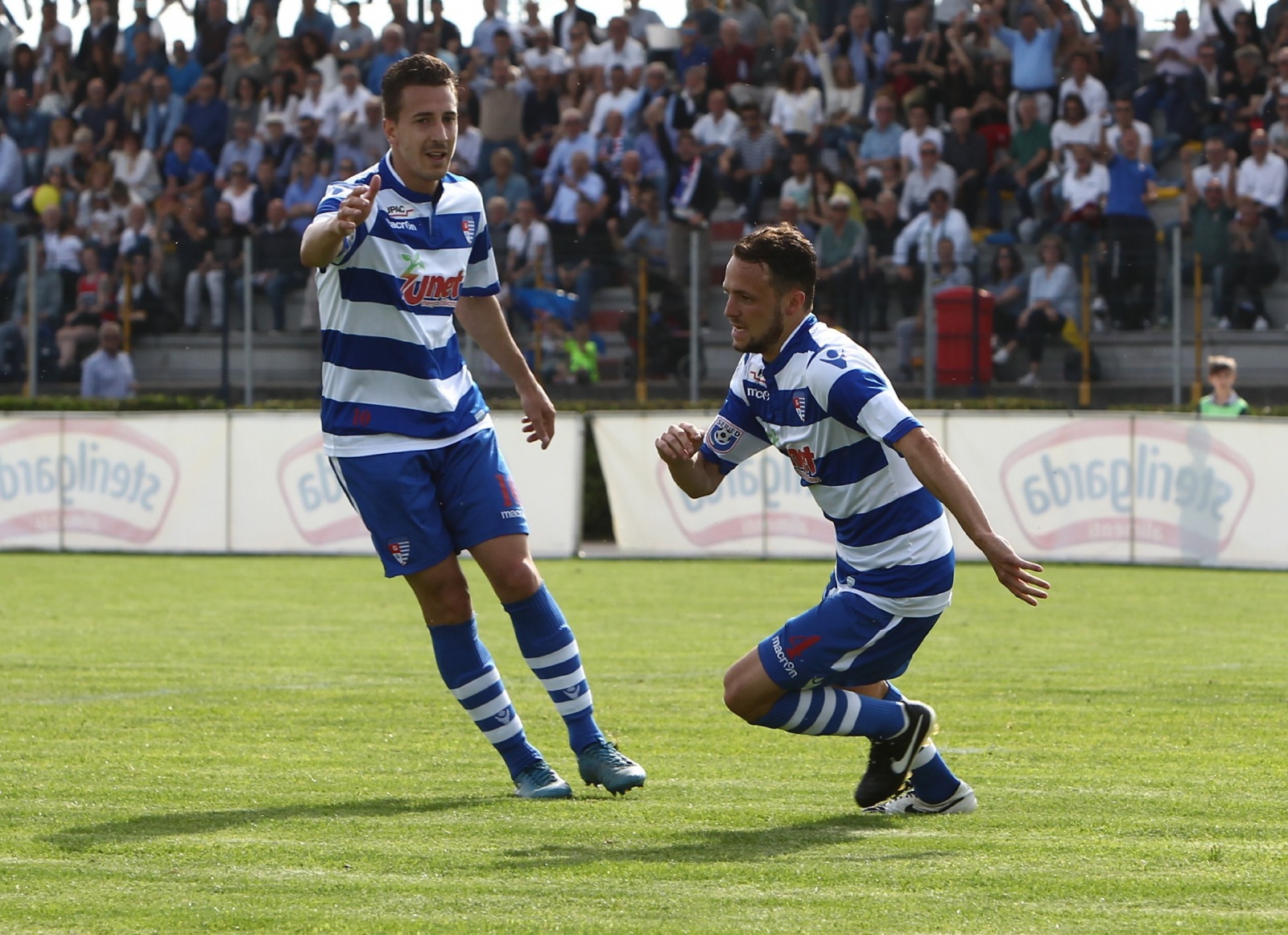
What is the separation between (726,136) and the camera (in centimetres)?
2041

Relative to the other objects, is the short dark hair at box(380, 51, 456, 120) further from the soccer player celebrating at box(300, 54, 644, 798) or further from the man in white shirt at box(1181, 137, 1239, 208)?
the man in white shirt at box(1181, 137, 1239, 208)

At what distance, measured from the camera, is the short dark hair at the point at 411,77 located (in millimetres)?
5707

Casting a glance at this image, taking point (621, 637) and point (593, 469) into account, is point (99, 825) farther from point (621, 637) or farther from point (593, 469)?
point (593, 469)

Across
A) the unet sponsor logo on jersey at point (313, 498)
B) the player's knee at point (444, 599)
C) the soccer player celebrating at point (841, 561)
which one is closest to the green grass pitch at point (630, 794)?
the soccer player celebrating at point (841, 561)

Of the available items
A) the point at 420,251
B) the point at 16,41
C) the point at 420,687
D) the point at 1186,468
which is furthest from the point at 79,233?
the point at 420,251

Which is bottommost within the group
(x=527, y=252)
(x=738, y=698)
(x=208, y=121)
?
(x=738, y=698)

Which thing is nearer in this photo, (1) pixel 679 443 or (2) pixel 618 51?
(1) pixel 679 443

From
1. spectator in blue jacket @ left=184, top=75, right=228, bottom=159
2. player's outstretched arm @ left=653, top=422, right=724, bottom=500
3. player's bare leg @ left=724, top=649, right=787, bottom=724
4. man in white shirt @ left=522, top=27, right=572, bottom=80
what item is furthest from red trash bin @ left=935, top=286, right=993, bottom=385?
player's bare leg @ left=724, top=649, right=787, bottom=724

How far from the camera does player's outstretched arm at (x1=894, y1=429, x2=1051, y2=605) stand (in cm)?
465

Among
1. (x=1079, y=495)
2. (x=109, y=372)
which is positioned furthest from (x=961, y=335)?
(x=109, y=372)

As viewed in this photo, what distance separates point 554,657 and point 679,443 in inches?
38.0

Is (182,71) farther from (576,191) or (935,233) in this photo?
(935,233)

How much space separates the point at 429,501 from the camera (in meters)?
5.77

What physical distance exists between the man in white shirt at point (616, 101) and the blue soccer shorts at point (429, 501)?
1565 cm
